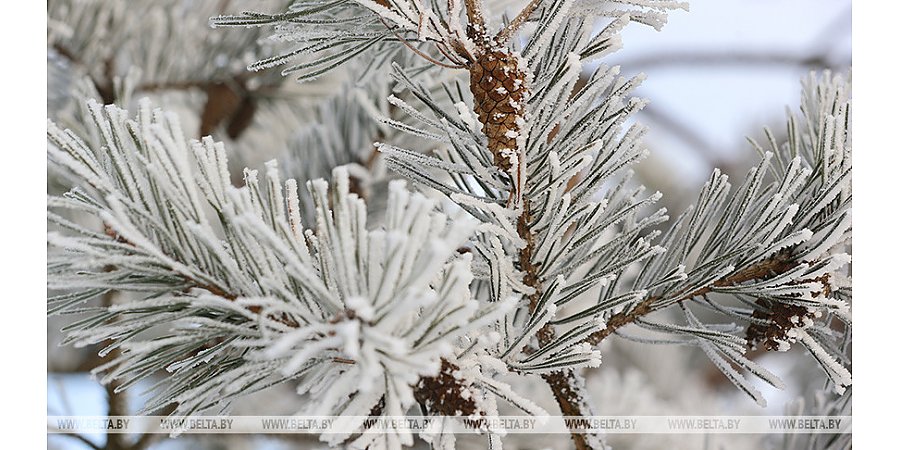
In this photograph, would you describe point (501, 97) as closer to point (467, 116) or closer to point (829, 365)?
point (467, 116)

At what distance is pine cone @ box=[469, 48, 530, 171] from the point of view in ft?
0.64

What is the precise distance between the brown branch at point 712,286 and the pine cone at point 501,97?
0.22 ft

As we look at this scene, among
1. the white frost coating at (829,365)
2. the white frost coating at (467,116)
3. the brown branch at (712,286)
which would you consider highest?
the white frost coating at (467,116)

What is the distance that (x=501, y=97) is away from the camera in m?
0.20

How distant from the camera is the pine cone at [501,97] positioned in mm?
196

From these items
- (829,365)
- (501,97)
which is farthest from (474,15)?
(829,365)

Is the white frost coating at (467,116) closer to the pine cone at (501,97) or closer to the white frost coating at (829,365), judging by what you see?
the pine cone at (501,97)

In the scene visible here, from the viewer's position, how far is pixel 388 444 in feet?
0.54

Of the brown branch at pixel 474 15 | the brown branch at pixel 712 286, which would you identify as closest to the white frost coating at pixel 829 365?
the brown branch at pixel 712 286
